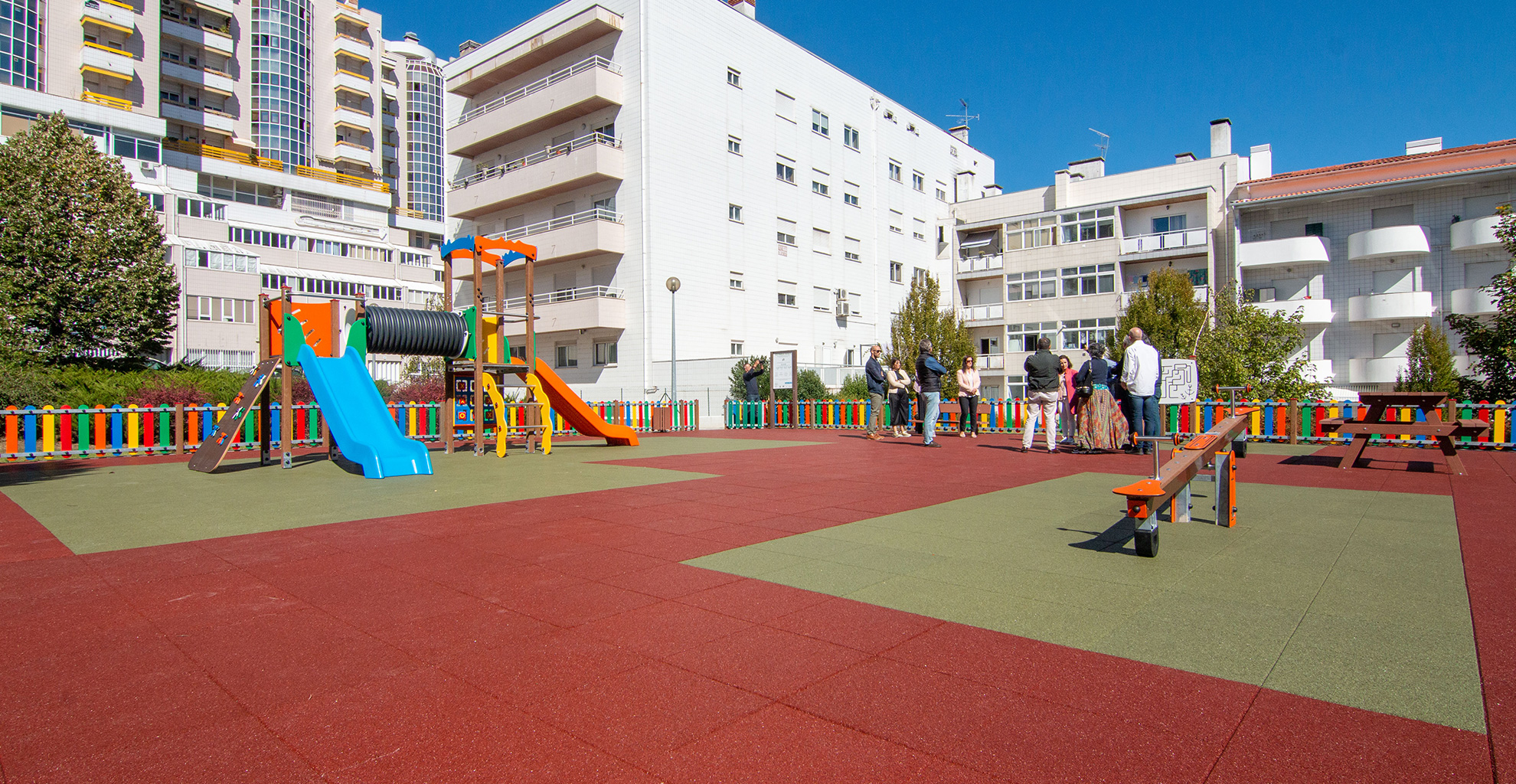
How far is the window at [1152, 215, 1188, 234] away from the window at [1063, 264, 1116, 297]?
2.64m

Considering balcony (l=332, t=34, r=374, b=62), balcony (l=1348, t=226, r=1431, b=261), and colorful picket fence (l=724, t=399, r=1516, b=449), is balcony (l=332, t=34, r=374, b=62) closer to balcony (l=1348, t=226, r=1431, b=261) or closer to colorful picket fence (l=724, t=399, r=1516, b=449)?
colorful picket fence (l=724, t=399, r=1516, b=449)

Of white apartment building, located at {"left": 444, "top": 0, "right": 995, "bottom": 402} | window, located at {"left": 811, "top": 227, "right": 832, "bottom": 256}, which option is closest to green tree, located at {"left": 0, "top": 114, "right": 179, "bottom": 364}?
white apartment building, located at {"left": 444, "top": 0, "right": 995, "bottom": 402}

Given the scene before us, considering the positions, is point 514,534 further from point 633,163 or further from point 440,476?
point 633,163

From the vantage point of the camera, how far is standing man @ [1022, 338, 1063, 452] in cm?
1385

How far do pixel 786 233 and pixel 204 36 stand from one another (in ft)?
161

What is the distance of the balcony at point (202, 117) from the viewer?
5772cm

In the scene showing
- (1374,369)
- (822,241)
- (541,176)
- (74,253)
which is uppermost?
(541,176)

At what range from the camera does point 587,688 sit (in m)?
3.07

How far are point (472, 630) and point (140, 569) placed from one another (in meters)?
2.76

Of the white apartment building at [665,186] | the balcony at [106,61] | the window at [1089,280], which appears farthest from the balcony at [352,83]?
the window at [1089,280]

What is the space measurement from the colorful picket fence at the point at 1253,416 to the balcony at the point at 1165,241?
22.6 meters

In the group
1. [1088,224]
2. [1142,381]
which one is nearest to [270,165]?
[1088,224]

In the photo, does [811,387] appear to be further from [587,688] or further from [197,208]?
[197,208]

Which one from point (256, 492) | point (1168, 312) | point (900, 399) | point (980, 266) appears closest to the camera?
point (256, 492)
